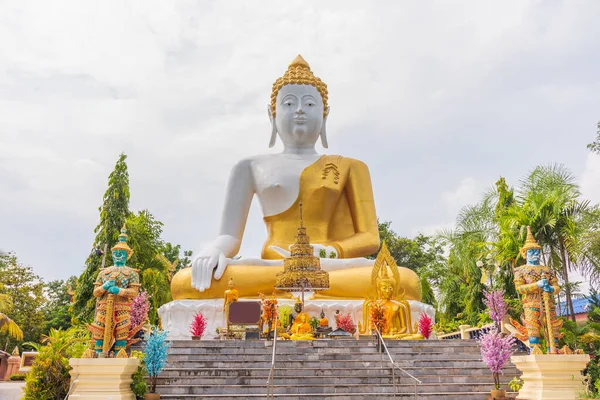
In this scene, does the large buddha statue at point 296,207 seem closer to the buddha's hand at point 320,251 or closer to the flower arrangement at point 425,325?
the buddha's hand at point 320,251

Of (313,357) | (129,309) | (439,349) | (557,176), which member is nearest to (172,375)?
(129,309)

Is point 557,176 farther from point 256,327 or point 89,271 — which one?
point 89,271

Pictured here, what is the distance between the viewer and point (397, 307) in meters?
12.9

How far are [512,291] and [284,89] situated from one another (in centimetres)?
993

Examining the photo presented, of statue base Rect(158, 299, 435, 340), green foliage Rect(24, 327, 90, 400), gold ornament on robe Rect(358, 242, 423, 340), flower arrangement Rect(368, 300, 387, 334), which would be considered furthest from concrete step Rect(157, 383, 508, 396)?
statue base Rect(158, 299, 435, 340)

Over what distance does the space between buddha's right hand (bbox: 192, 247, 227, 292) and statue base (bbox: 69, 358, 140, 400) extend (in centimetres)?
672

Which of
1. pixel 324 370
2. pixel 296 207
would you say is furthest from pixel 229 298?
pixel 324 370

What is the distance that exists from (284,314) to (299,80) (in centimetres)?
738

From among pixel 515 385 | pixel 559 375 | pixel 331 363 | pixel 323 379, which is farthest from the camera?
pixel 331 363

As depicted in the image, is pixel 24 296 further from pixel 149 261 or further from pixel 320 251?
pixel 320 251

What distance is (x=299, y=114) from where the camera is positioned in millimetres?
17094

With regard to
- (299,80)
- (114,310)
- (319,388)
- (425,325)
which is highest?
(299,80)

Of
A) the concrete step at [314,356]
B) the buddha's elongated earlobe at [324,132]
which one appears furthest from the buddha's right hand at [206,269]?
the buddha's elongated earlobe at [324,132]

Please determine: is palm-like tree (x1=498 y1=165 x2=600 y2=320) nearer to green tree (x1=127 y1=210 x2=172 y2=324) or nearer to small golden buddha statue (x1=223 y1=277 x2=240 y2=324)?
small golden buddha statue (x1=223 y1=277 x2=240 y2=324)
